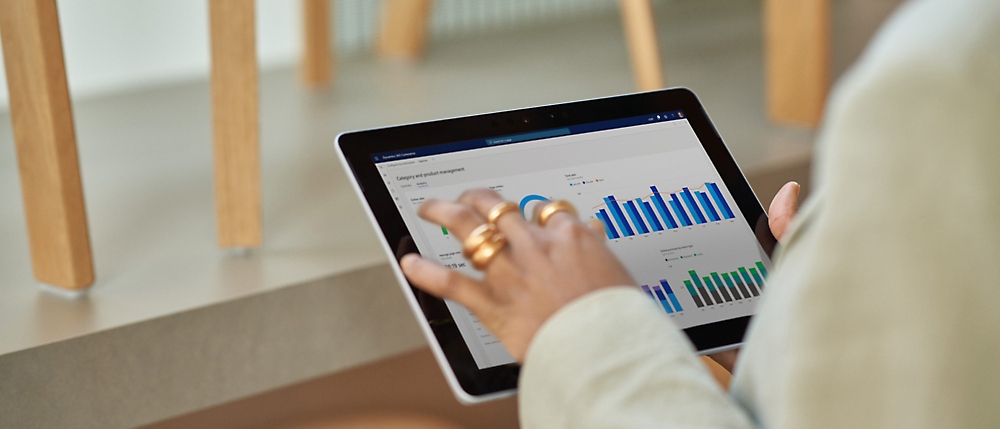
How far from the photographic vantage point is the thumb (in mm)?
543

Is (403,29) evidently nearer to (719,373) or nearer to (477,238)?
(719,373)

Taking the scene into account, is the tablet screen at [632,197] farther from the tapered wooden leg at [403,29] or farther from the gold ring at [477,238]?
the tapered wooden leg at [403,29]

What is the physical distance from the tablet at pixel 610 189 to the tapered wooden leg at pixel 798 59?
0.77 m

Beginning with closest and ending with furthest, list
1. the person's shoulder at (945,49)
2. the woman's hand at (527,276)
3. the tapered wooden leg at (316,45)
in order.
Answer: the person's shoulder at (945,49) < the woman's hand at (527,276) < the tapered wooden leg at (316,45)

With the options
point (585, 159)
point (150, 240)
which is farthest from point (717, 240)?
point (150, 240)

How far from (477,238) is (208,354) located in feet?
1.68

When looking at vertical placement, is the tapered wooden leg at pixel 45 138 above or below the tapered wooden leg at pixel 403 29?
above

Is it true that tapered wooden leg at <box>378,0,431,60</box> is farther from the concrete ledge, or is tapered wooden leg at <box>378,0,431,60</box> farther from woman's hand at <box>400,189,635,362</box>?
woman's hand at <box>400,189,635,362</box>

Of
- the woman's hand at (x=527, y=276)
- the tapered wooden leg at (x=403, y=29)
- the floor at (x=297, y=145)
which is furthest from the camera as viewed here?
the tapered wooden leg at (x=403, y=29)

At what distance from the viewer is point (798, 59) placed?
1.28 m

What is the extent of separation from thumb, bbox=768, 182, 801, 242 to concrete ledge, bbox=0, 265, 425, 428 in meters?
0.45

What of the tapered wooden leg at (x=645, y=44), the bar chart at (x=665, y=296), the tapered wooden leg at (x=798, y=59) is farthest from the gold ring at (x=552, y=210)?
the tapered wooden leg at (x=798, y=59)

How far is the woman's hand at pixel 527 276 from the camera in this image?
0.38m

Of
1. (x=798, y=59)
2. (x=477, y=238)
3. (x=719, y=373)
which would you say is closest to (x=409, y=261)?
(x=477, y=238)
